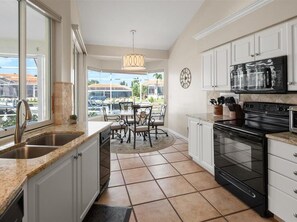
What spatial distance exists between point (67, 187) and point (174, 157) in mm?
2709

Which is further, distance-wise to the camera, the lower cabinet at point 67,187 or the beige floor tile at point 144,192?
the beige floor tile at point 144,192

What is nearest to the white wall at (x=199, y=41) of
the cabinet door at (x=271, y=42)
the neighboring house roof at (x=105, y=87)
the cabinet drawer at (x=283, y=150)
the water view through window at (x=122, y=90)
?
the cabinet door at (x=271, y=42)

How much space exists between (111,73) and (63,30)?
4.26 meters

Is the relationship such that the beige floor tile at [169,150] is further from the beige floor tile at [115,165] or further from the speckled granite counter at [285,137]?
the speckled granite counter at [285,137]

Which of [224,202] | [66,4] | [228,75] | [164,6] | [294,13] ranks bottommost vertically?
[224,202]

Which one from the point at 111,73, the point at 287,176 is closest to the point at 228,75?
the point at 287,176

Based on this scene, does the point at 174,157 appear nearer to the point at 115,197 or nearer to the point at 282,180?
the point at 115,197

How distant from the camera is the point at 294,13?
77.4 inches

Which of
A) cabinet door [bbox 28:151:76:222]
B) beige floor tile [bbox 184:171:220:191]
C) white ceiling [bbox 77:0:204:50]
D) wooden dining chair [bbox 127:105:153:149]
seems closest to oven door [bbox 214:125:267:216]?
beige floor tile [bbox 184:171:220:191]

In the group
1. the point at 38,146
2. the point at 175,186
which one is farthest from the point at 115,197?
the point at 38,146

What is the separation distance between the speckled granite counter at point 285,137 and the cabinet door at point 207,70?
1711 mm

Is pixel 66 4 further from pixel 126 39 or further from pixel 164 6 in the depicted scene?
pixel 126 39

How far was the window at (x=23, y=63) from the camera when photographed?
74.5 inches

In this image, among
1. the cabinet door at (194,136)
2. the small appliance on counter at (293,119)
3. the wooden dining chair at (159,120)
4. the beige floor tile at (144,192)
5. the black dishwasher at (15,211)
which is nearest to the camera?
the black dishwasher at (15,211)
